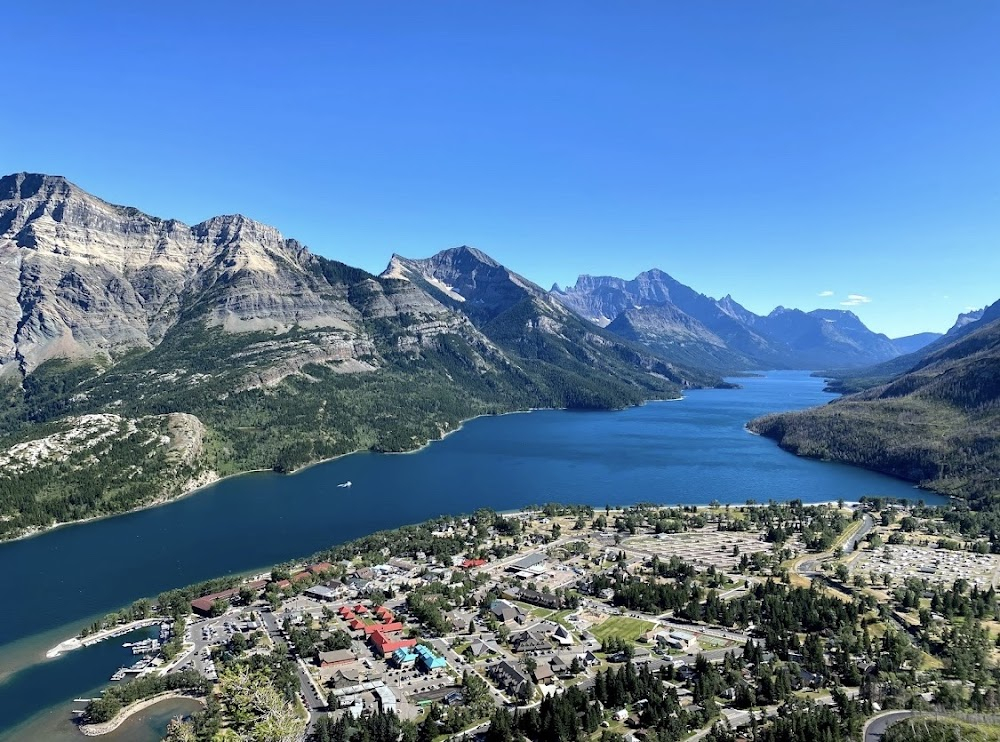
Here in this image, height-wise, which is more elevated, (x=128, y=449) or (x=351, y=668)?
(x=128, y=449)

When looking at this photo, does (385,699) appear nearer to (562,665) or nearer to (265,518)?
(562,665)

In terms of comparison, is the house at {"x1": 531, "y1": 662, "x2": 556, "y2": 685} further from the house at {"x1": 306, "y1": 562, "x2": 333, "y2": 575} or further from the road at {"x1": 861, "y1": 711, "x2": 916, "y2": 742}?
the house at {"x1": 306, "y1": 562, "x2": 333, "y2": 575}

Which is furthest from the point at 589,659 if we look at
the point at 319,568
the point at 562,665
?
the point at 319,568

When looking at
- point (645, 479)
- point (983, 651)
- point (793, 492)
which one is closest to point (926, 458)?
point (793, 492)

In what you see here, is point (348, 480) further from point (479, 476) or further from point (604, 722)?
point (604, 722)

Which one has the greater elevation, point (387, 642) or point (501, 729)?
point (387, 642)

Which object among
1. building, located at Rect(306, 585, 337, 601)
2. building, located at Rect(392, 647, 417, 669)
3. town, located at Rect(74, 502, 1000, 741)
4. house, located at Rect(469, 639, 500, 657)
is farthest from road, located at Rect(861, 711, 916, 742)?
building, located at Rect(306, 585, 337, 601)

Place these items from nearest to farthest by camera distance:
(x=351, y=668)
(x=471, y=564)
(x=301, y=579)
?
1. (x=351, y=668)
2. (x=301, y=579)
3. (x=471, y=564)
